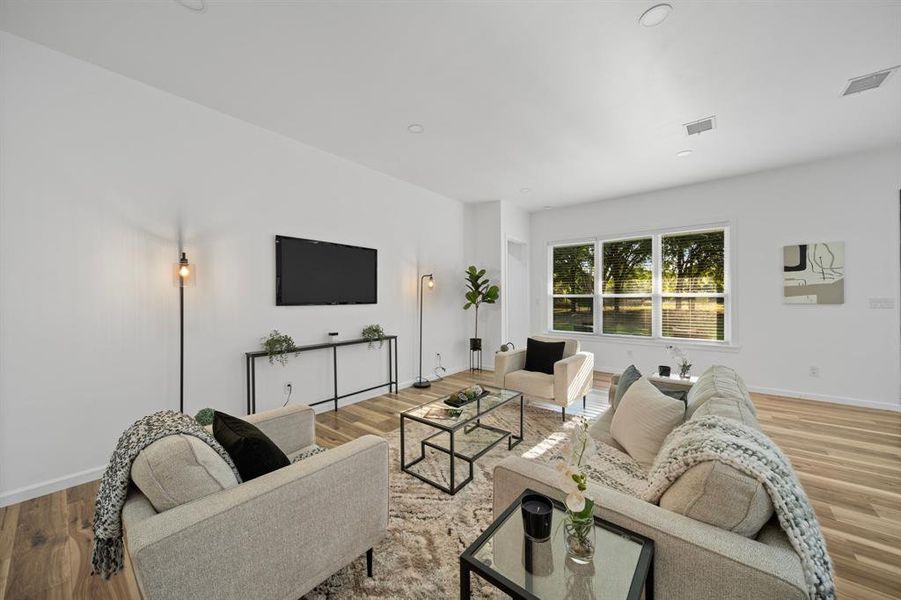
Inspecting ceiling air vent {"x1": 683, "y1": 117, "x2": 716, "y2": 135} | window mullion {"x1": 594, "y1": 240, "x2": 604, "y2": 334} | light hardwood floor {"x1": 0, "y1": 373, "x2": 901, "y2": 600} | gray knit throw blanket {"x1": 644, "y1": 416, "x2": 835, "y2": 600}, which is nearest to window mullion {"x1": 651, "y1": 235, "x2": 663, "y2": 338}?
window mullion {"x1": 594, "y1": 240, "x2": 604, "y2": 334}

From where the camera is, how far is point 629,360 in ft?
18.1

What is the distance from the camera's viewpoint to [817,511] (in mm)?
2096

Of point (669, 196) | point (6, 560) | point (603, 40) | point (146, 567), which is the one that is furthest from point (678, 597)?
point (669, 196)

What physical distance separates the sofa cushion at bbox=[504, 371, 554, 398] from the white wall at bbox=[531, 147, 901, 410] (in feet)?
9.29

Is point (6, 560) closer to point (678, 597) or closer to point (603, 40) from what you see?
point (678, 597)

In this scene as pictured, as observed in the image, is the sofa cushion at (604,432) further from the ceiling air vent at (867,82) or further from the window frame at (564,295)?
the window frame at (564,295)

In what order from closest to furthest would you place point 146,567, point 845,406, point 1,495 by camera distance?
1. point 146,567
2. point 1,495
3. point 845,406

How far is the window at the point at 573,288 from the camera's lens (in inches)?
236

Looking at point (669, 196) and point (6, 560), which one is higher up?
point (669, 196)

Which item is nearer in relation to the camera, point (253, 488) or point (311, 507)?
point (253, 488)

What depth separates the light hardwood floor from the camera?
158 centimetres

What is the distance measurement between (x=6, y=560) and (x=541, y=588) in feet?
8.52

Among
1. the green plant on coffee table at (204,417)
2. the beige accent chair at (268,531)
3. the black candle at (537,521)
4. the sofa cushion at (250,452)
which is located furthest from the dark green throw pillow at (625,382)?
the green plant on coffee table at (204,417)

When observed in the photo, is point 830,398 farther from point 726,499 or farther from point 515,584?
point 515,584
